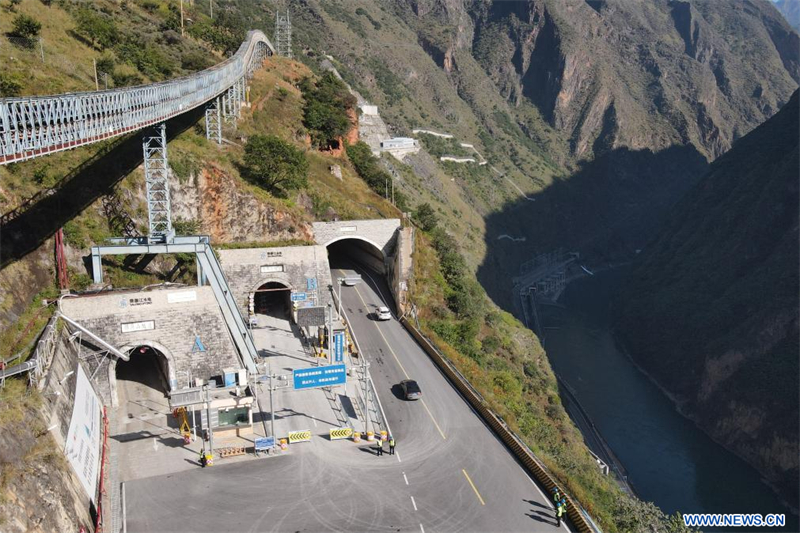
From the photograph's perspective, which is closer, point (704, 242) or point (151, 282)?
point (151, 282)

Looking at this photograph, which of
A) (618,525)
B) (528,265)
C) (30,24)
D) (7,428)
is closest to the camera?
(7,428)

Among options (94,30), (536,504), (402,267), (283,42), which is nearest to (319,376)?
Answer: (536,504)

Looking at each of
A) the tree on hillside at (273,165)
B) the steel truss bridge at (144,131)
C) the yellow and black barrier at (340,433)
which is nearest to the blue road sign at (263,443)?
the yellow and black barrier at (340,433)

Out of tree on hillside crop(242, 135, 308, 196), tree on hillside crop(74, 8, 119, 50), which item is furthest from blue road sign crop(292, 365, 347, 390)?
tree on hillside crop(74, 8, 119, 50)

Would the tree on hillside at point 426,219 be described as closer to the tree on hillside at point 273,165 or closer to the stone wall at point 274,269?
the tree on hillside at point 273,165

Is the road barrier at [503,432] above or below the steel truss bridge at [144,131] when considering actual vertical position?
below

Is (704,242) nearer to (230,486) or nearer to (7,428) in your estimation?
A: (230,486)

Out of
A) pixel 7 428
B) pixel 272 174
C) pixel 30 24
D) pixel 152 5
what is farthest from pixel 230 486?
pixel 152 5

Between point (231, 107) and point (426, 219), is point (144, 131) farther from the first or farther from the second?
point (426, 219)
